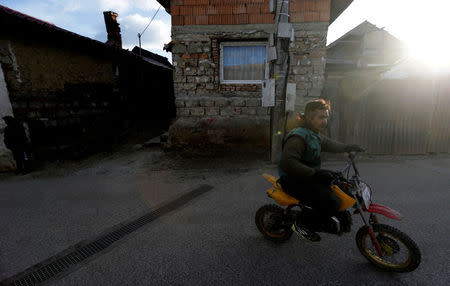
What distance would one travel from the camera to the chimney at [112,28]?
12.4 meters

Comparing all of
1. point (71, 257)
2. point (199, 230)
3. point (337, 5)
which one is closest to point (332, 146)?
point (199, 230)

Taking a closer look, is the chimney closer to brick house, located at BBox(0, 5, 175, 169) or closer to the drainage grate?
brick house, located at BBox(0, 5, 175, 169)

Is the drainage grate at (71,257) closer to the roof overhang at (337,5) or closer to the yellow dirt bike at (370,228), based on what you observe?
the yellow dirt bike at (370,228)

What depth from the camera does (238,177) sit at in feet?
17.6

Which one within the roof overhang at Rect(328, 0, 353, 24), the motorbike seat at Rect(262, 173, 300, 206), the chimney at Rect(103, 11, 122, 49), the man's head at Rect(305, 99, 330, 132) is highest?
the chimney at Rect(103, 11, 122, 49)

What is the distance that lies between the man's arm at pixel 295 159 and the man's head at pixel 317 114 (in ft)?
0.84

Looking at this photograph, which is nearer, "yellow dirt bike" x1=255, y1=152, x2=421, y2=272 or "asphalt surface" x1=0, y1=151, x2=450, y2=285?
"yellow dirt bike" x1=255, y1=152, x2=421, y2=272

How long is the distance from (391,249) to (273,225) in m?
1.19

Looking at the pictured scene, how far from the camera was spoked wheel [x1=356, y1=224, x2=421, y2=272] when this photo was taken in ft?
7.04

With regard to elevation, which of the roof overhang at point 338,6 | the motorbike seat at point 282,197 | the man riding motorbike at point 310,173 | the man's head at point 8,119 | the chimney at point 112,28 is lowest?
the motorbike seat at point 282,197

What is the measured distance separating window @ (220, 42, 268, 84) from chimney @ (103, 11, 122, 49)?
8571 millimetres

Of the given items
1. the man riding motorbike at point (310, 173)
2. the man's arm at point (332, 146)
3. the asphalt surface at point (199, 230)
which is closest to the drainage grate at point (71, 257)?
the asphalt surface at point (199, 230)

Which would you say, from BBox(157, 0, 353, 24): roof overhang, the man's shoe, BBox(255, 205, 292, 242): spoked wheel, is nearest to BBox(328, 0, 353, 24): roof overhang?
BBox(157, 0, 353, 24): roof overhang

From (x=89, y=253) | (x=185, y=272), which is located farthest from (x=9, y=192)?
(x=185, y=272)
